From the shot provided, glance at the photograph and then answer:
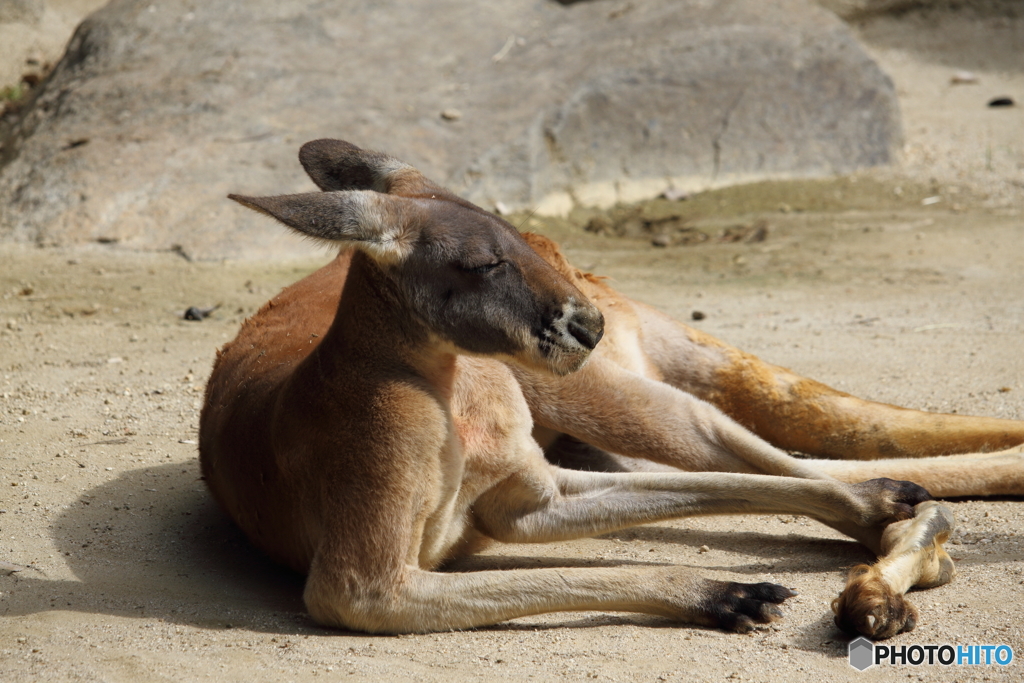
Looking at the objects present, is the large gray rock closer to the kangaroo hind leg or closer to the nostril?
the nostril

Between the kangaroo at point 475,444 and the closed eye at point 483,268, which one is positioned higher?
the closed eye at point 483,268

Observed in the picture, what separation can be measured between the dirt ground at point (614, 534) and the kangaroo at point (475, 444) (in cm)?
13

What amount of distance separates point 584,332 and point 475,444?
53cm

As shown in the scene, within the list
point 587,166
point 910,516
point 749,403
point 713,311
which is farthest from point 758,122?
point 910,516

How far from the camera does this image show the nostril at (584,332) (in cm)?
291

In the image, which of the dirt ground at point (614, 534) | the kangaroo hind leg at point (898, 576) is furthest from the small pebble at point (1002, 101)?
the kangaroo hind leg at point (898, 576)

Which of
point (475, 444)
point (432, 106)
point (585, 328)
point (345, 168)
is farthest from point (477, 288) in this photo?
point (432, 106)

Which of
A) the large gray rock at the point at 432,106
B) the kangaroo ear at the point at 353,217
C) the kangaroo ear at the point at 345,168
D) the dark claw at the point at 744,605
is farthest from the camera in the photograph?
the large gray rock at the point at 432,106

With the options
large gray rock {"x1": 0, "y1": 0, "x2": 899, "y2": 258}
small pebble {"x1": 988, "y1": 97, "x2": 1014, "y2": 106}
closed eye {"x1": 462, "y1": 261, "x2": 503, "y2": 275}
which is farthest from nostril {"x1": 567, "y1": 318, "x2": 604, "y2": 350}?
small pebble {"x1": 988, "y1": 97, "x2": 1014, "y2": 106}

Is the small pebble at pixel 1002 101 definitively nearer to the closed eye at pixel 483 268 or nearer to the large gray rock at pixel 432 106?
the large gray rock at pixel 432 106

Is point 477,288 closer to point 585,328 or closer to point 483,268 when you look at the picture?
point 483,268

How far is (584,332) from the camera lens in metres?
2.91

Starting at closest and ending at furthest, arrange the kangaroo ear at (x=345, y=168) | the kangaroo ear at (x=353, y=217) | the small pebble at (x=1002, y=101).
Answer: the kangaroo ear at (x=353, y=217) → the kangaroo ear at (x=345, y=168) → the small pebble at (x=1002, y=101)

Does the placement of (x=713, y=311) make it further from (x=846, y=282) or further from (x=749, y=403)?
(x=749, y=403)
